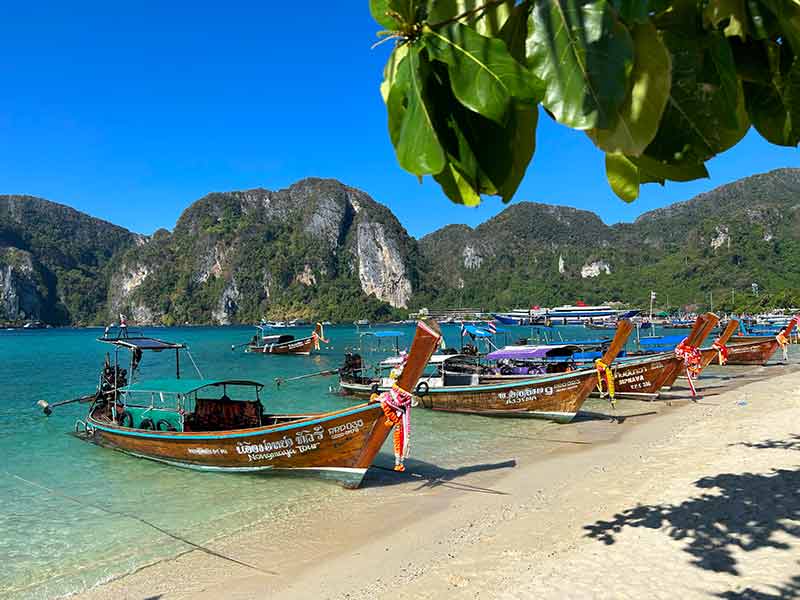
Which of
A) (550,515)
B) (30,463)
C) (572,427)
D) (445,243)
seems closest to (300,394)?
(30,463)

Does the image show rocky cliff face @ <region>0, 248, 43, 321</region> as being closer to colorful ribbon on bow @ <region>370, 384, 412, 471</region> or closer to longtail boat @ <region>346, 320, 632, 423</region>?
longtail boat @ <region>346, 320, 632, 423</region>

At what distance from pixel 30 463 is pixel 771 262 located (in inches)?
4740

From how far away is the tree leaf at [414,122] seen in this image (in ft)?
2.45

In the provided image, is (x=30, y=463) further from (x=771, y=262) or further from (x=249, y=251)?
(x=249, y=251)

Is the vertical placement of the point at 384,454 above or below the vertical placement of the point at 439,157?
below

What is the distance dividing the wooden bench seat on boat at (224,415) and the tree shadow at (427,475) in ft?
→ 9.81

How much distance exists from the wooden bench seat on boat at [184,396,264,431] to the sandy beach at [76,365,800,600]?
314 centimetres

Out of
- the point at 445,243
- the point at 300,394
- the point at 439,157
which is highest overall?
the point at 445,243

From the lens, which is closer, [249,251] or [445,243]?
[249,251]

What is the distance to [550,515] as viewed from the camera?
7215mm

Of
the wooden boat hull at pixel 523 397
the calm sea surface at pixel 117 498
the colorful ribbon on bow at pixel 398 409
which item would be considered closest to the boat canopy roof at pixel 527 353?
the wooden boat hull at pixel 523 397

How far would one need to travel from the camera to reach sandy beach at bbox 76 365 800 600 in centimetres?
490

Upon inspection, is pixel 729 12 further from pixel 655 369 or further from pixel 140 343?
pixel 655 369

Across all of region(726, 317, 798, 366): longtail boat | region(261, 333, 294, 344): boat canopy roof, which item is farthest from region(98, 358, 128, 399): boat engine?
region(261, 333, 294, 344): boat canopy roof
